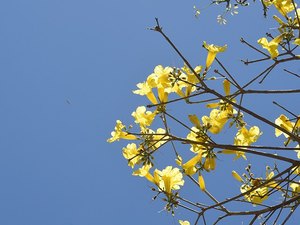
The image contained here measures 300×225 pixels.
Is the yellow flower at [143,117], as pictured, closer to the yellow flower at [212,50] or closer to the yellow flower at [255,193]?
the yellow flower at [212,50]

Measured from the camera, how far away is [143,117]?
9.52 feet

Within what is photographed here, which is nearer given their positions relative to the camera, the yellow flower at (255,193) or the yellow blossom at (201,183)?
the yellow blossom at (201,183)

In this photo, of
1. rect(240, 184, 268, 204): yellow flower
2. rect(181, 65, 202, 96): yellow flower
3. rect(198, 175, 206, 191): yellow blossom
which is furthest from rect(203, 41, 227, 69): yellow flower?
rect(240, 184, 268, 204): yellow flower

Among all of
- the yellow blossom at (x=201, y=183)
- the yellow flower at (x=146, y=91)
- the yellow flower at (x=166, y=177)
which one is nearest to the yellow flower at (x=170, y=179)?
the yellow flower at (x=166, y=177)

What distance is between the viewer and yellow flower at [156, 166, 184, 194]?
2881mm

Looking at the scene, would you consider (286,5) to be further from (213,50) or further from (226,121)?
(226,121)

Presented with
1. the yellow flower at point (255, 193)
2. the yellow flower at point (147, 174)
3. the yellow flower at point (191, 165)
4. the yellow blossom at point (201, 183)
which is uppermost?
the yellow flower at point (147, 174)

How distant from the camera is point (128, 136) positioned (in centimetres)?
296

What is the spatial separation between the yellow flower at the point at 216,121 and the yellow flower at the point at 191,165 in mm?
170

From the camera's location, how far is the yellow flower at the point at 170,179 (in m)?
2.88

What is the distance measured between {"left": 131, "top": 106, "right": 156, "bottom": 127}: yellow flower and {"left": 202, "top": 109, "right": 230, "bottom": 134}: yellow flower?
33cm

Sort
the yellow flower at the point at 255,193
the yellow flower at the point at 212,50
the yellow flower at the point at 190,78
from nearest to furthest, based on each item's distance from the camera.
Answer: the yellow flower at the point at 190,78 → the yellow flower at the point at 212,50 → the yellow flower at the point at 255,193

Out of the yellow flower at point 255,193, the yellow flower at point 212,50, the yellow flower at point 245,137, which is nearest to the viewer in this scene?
the yellow flower at point 212,50

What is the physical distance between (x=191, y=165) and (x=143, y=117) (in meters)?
0.43
